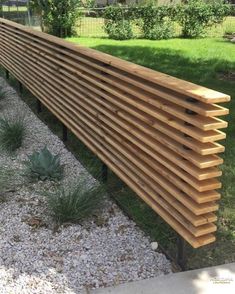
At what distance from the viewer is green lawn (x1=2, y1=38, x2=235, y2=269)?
12.4 ft

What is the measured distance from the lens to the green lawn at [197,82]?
3.77 metres

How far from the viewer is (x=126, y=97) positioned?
393 centimetres

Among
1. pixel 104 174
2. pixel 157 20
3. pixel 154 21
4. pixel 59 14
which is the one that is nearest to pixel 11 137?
pixel 104 174

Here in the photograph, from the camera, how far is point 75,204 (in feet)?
13.4

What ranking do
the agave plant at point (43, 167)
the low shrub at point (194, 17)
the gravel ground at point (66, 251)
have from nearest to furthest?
the gravel ground at point (66, 251)
the agave plant at point (43, 167)
the low shrub at point (194, 17)

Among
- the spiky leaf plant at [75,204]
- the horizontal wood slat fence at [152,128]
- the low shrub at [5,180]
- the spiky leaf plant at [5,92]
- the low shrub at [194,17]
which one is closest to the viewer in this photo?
the horizontal wood slat fence at [152,128]

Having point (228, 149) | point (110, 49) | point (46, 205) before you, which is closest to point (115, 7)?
point (110, 49)

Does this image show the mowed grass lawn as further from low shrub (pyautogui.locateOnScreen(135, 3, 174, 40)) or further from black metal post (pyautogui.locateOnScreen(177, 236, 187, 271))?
low shrub (pyautogui.locateOnScreen(135, 3, 174, 40))

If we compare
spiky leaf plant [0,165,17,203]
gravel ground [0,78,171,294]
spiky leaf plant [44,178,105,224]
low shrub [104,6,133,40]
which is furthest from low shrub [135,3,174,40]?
spiky leaf plant [44,178,105,224]

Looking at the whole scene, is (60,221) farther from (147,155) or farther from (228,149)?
(228,149)

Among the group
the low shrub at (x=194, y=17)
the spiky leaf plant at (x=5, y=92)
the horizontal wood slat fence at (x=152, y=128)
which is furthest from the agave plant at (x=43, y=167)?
the low shrub at (x=194, y=17)

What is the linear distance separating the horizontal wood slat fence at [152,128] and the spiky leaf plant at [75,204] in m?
0.32

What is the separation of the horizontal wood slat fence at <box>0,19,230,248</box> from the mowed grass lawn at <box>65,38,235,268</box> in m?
0.34

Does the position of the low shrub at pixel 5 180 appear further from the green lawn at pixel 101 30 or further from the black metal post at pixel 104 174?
the green lawn at pixel 101 30
